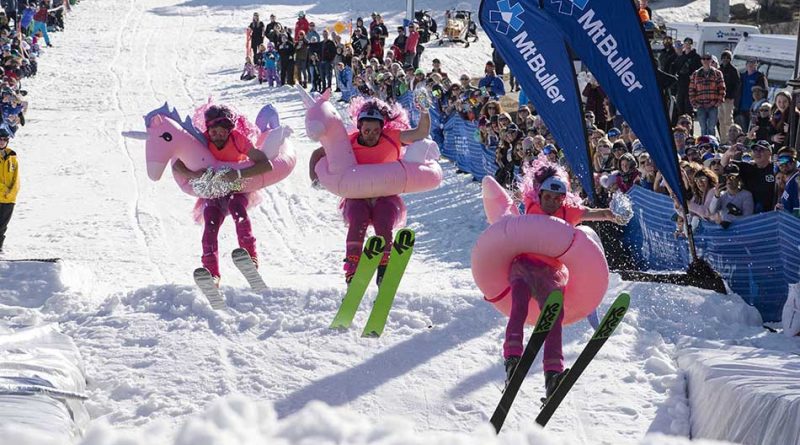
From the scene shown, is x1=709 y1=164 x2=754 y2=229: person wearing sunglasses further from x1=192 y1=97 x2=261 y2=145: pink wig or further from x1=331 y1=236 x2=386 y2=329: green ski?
x1=192 y1=97 x2=261 y2=145: pink wig

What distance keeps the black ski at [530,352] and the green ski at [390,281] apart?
1.60m

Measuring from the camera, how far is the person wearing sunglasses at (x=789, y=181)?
9.09 metres

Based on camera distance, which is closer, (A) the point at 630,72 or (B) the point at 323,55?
(A) the point at 630,72

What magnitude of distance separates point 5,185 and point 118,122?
1031 centimetres

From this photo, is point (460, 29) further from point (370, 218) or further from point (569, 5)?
point (370, 218)

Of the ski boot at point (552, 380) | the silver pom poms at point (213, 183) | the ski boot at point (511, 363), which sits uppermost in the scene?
the silver pom poms at point (213, 183)

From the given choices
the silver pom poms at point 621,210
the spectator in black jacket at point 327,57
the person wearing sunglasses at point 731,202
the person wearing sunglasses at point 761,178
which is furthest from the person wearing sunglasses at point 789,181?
the spectator in black jacket at point 327,57

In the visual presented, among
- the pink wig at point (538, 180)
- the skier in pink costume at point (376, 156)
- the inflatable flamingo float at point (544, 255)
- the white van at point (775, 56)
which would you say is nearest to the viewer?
the inflatable flamingo float at point (544, 255)

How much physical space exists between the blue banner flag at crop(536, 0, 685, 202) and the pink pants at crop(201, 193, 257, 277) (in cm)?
325

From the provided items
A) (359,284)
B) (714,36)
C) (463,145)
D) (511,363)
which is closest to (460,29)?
(714,36)

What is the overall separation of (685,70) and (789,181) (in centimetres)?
667

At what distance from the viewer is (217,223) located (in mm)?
9328

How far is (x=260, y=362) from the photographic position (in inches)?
299

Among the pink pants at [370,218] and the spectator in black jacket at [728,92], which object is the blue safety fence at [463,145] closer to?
the spectator in black jacket at [728,92]
